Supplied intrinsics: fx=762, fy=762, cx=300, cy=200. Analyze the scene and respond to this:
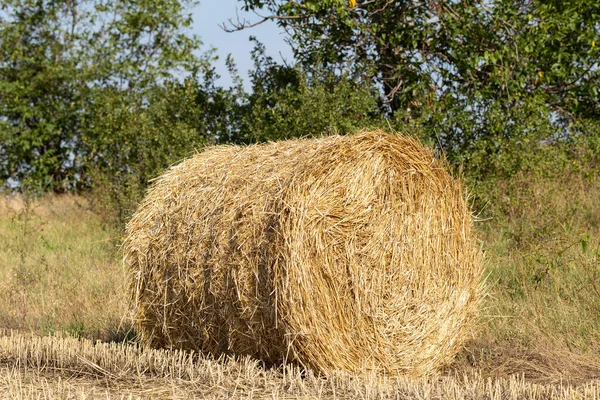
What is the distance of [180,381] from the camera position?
4.77 m

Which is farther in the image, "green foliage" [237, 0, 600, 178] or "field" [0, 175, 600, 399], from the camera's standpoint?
"green foliage" [237, 0, 600, 178]

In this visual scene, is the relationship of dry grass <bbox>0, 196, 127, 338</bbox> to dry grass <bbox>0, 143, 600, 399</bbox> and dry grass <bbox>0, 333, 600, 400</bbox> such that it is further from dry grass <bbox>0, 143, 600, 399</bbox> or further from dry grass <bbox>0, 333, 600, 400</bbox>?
dry grass <bbox>0, 333, 600, 400</bbox>

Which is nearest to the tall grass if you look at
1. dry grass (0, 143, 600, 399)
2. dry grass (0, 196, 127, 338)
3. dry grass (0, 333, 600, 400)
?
dry grass (0, 143, 600, 399)

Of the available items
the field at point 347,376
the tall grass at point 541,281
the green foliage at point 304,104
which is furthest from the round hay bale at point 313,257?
the green foliage at point 304,104

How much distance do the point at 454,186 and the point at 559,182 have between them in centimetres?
503

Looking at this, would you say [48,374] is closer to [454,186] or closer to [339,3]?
[454,186]

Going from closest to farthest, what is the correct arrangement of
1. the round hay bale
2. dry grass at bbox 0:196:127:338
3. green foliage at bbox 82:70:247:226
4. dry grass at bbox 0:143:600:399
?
dry grass at bbox 0:143:600:399, the round hay bale, dry grass at bbox 0:196:127:338, green foliage at bbox 82:70:247:226

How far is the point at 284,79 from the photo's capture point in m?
11.1

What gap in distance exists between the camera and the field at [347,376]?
4.65 m

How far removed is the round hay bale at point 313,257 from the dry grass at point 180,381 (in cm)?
27

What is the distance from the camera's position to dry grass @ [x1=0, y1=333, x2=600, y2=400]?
448 centimetres

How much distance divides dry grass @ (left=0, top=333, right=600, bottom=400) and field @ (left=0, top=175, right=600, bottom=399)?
0.01m

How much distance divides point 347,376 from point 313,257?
0.81m

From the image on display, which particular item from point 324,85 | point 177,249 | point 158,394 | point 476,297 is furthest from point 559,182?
point 158,394
